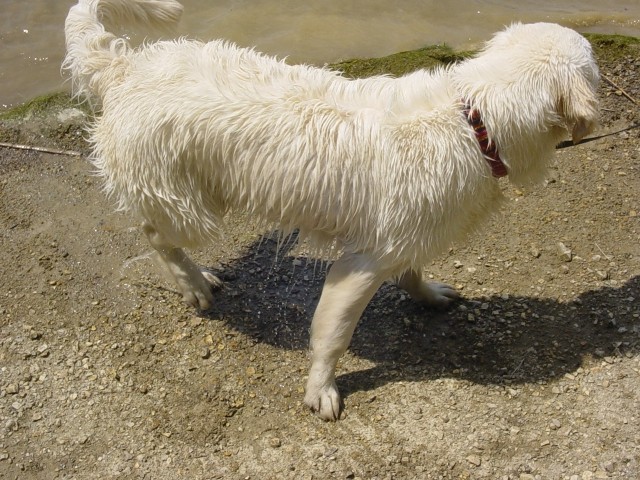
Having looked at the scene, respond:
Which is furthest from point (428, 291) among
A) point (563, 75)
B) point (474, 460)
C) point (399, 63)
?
point (399, 63)

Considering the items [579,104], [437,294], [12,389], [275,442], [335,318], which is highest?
[579,104]

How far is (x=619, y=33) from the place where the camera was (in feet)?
23.1

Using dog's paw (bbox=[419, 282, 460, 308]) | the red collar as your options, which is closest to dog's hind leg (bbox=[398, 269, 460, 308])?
dog's paw (bbox=[419, 282, 460, 308])

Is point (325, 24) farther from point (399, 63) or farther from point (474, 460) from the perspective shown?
point (474, 460)

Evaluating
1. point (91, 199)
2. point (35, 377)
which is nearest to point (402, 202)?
point (35, 377)

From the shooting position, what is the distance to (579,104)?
10.5ft

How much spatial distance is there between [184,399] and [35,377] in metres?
0.85

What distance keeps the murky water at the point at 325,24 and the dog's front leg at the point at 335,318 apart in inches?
148

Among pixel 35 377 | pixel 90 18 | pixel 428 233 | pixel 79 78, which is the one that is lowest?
pixel 35 377

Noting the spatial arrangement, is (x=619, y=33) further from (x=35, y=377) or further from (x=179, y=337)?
(x=35, y=377)

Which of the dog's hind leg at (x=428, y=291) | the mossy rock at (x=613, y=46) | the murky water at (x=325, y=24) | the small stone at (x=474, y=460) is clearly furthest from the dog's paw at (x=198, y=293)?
the mossy rock at (x=613, y=46)

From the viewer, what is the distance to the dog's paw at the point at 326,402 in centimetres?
372

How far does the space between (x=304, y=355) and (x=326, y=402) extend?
467mm

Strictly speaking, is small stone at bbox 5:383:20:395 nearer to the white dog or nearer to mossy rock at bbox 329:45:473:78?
the white dog
